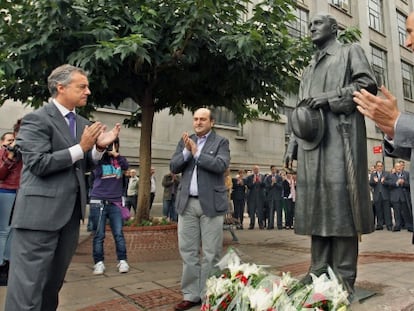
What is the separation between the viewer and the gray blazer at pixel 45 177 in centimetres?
246

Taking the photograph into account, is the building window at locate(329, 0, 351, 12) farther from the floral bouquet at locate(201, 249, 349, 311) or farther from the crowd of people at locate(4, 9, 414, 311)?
the floral bouquet at locate(201, 249, 349, 311)

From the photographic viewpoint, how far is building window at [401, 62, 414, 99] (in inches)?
1179

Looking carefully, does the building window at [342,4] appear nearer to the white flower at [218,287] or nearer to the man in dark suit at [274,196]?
the man in dark suit at [274,196]

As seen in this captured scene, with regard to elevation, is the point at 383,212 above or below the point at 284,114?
below

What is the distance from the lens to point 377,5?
93.1 ft

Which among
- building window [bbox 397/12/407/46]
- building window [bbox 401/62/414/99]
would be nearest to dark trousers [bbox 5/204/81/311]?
building window [bbox 401/62/414/99]

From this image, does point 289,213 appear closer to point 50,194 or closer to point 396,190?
point 396,190

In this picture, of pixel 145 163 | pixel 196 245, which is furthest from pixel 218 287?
pixel 145 163

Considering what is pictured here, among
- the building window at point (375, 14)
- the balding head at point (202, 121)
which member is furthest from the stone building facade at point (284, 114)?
the balding head at point (202, 121)

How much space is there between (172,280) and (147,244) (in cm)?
165

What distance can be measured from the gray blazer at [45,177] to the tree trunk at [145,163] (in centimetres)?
432

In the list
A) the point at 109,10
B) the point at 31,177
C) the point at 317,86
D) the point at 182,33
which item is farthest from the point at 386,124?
the point at 109,10

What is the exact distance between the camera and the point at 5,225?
4863mm

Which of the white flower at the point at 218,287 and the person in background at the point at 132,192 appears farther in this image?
the person in background at the point at 132,192
